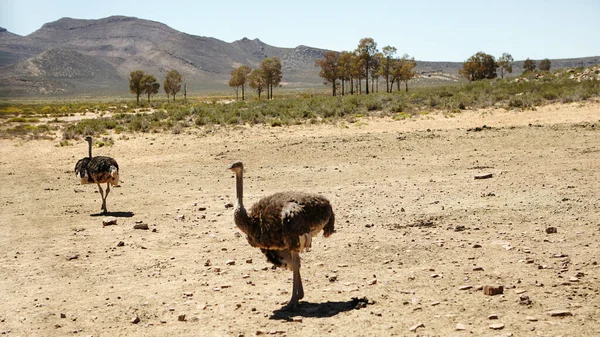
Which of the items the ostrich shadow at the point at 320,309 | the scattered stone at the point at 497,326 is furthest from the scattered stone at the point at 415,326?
the ostrich shadow at the point at 320,309

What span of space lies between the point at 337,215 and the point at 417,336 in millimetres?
6051

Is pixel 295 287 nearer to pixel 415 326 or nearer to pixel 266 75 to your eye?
pixel 415 326

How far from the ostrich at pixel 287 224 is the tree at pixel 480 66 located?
9392 cm

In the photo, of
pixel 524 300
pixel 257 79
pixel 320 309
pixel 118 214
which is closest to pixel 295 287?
pixel 320 309

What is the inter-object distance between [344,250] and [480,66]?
93022 millimetres

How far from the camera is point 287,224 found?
7.22 m

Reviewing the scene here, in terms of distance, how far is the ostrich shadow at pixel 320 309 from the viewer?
706 cm

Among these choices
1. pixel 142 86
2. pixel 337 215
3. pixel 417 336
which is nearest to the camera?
pixel 417 336

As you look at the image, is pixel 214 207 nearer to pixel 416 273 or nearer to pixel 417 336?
pixel 416 273

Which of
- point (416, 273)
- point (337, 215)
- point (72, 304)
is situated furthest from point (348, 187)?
point (72, 304)

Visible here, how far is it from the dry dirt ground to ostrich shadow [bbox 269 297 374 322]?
1.0 inches

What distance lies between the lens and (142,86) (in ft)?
340

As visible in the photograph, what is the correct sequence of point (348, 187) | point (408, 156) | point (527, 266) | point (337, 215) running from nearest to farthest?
point (527, 266), point (337, 215), point (348, 187), point (408, 156)

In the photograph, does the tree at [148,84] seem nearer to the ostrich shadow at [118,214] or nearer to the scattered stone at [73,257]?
the ostrich shadow at [118,214]
